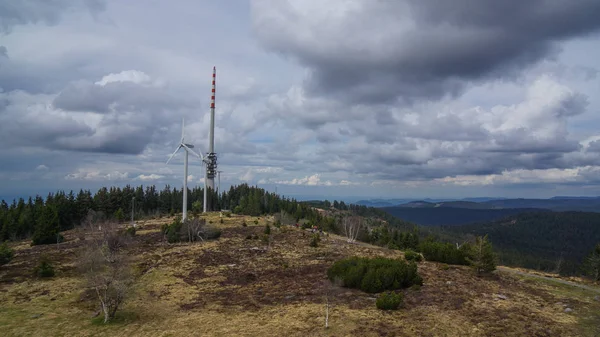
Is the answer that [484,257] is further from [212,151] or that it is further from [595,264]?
[212,151]

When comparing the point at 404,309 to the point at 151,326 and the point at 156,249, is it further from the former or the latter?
the point at 156,249

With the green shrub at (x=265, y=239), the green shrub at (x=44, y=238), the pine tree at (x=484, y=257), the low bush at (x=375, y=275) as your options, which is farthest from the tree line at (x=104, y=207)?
the pine tree at (x=484, y=257)

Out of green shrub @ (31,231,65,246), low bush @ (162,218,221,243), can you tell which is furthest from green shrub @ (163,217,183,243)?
green shrub @ (31,231,65,246)

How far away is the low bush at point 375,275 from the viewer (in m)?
37.5

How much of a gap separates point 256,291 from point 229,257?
17072 mm

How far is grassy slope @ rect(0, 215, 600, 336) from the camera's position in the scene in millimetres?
27438

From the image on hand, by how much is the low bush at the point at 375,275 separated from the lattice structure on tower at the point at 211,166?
92.5 m

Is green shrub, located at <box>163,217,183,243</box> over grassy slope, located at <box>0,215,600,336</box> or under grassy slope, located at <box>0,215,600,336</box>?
over

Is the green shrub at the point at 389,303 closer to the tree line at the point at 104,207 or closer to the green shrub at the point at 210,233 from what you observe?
the green shrub at the point at 210,233

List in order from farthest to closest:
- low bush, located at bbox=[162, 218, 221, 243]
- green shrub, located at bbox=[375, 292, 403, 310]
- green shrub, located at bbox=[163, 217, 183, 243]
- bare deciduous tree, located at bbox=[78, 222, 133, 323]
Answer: low bush, located at bbox=[162, 218, 221, 243] → green shrub, located at bbox=[163, 217, 183, 243] → green shrub, located at bbox=[375, 292, 403, 310] → bare deciduous tree, located at bbox=[78, 222, 133, 323]

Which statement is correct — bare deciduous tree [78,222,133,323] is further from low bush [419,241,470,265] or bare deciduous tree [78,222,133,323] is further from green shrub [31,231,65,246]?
green shrub [31,231,65,246]

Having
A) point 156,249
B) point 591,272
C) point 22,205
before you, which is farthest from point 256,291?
point 22,205

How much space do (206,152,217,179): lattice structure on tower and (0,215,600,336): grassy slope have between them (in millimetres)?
73101

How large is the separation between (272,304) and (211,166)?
98.4 metres
